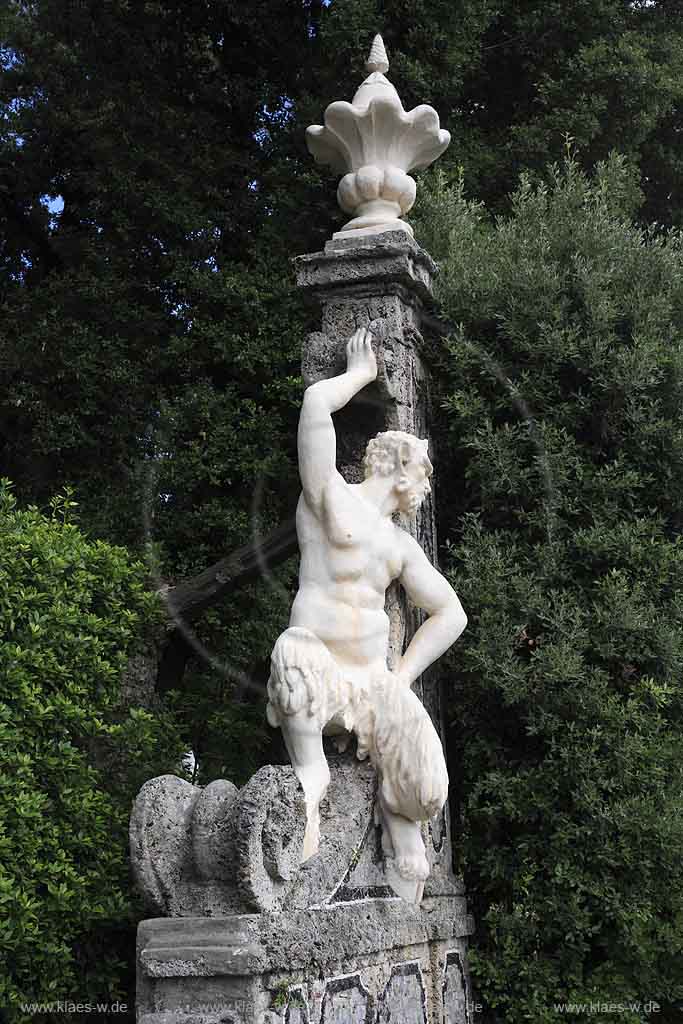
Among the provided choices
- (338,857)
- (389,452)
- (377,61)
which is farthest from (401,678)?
(377,61)

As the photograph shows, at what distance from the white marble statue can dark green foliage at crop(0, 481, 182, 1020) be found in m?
1.19

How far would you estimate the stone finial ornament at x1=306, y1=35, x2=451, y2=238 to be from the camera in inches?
209

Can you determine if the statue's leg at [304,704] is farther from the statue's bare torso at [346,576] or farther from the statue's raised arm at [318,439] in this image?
the statue's raised arm at [318,439]

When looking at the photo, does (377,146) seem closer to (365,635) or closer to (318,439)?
(318,439)

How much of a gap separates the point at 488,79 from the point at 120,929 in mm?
6395

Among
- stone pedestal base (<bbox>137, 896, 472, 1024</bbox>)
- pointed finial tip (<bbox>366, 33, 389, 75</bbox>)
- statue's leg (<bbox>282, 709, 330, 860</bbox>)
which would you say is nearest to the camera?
stone pedestal base (<bbox>137, 896, 472, 1024</bbox>)

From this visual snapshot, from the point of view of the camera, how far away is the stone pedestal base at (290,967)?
347cm

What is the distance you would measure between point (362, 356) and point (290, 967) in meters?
2.34

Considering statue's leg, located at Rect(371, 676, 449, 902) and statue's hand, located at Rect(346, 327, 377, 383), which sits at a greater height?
statue's hand, located at Rect(346, 327, 377, 383)

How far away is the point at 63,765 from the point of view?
16.3ft

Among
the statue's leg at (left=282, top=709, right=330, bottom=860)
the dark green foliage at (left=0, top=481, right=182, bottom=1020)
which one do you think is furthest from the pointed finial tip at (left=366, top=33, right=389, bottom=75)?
the statue's leg at (left=282, top=709, right=330, bottom=860)

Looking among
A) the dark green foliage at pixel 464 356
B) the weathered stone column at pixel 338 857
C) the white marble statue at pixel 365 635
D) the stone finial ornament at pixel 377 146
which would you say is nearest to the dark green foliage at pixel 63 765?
the dark green foliage at pixel 464 356

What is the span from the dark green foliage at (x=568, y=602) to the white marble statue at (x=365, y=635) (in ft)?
2.56

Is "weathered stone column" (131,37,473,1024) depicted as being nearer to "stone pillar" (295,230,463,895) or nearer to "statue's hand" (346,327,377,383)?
"stone pillar" (295,230,463,895)
